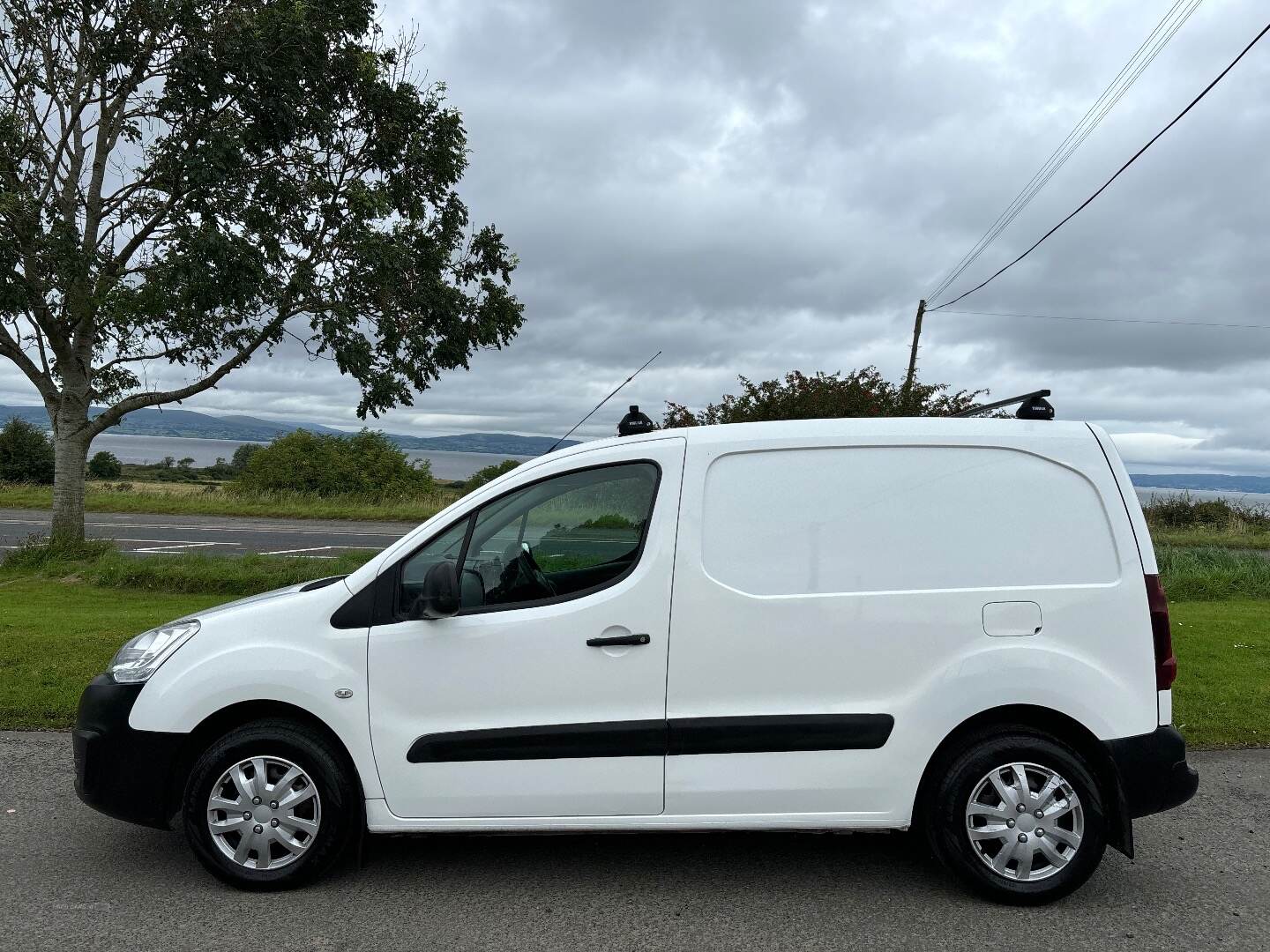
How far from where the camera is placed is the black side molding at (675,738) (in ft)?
11.7

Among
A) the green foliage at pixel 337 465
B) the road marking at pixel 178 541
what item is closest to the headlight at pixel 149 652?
the road marking at pixel 178 541

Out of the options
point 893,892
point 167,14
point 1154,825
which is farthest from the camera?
point 167,14

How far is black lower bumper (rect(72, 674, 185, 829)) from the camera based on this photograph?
3684 millimetres

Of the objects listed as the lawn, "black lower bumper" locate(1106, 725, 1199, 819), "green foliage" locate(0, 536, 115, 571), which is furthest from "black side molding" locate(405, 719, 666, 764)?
"green foliage" locate(0, 536, 115, 571)

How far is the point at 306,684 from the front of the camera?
3643mm

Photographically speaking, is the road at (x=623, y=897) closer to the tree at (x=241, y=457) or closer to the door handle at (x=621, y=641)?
the door handle at (x=621, y=641)

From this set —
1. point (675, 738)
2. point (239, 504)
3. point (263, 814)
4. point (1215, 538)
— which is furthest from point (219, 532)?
point (1215, 538)

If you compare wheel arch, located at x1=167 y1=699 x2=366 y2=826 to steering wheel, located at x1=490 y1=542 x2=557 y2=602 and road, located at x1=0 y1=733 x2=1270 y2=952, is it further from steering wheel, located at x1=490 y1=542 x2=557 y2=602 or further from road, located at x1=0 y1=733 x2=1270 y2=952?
steering wheel, located at x1=490 y1=542 x2=557 y2=602

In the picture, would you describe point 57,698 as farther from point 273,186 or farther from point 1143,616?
point 273,186

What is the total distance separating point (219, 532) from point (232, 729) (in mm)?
19096

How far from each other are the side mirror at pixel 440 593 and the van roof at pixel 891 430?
36.7 inches

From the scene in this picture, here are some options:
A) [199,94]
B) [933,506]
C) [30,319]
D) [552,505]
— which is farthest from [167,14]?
[933,506]

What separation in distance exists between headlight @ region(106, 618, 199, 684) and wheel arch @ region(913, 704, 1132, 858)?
3027 millimetres

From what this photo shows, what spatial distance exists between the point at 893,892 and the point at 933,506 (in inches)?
60.4
